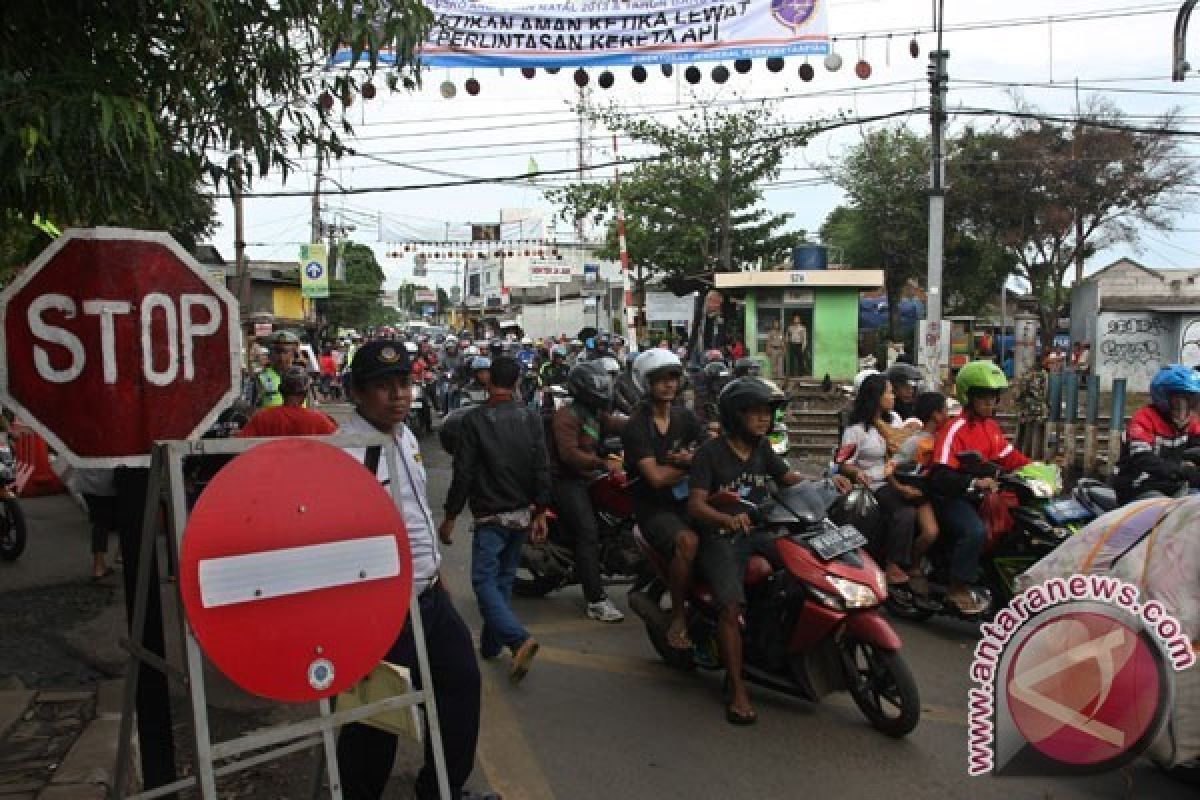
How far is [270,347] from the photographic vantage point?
10469 mm

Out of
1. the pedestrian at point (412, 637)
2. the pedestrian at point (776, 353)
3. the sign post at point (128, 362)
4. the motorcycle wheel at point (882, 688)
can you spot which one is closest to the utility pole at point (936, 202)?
the pedestrian at point (776, 353)

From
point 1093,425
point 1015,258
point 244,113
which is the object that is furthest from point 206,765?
point 1015,258

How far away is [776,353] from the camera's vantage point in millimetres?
23500

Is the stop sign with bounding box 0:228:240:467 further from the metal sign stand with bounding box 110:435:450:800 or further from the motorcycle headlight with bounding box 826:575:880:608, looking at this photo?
the motorcycle headlight with bounding box 826:575:880:608

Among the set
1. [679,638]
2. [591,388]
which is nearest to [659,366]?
[591,388]

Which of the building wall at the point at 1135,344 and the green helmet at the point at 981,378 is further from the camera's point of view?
the building wall at the point at 1135,344

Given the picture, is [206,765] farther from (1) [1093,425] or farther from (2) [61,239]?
(1) [1093,425]

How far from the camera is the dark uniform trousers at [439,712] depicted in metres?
3.35

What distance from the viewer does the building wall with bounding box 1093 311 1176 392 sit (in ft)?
88.2

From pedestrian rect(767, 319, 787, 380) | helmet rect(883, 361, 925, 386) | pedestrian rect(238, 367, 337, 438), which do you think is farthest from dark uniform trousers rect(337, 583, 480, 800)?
pedestrian rect(767, 319, 787, 380)

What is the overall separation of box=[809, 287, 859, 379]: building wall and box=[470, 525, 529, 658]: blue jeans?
1945 cm

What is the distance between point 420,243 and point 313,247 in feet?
24.3

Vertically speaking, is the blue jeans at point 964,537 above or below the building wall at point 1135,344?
below

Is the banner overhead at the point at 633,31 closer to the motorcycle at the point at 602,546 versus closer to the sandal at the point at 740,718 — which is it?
the motorcycle at the point at 602,546
